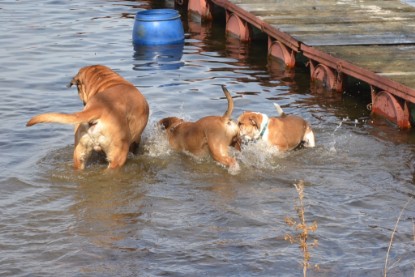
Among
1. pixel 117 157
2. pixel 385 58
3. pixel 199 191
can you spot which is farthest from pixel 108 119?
pixel 385 58

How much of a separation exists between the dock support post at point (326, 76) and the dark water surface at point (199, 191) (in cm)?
18

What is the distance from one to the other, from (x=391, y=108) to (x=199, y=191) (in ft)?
11.5

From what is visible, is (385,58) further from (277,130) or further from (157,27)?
(157,27)

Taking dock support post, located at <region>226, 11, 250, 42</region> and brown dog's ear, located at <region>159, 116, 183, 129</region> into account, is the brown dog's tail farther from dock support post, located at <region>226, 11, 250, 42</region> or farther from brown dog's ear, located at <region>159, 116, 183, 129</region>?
dock support post, located at <region>226, 11, 250, 42</region>

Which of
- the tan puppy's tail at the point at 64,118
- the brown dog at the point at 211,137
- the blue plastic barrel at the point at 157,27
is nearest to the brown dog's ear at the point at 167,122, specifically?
the brown dog at the point at 211,137

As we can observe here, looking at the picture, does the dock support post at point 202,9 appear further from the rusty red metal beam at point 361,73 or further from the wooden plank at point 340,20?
the rusty red metal beam at point 361,73

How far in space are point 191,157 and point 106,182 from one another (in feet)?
3.93

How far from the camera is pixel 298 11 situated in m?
15.5

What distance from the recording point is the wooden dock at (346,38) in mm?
11367

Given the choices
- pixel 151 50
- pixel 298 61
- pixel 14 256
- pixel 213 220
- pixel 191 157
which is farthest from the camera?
pixel 151 50

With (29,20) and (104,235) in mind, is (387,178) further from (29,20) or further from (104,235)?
(29,20)

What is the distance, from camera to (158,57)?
50.6 feet

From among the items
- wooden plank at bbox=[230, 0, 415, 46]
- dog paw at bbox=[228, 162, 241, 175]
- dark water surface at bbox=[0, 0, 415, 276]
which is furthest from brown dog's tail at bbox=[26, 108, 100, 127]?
wooden plank at bbox=[230, 0, 415, 46]

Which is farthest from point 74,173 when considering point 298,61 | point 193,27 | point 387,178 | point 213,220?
point 193,27
